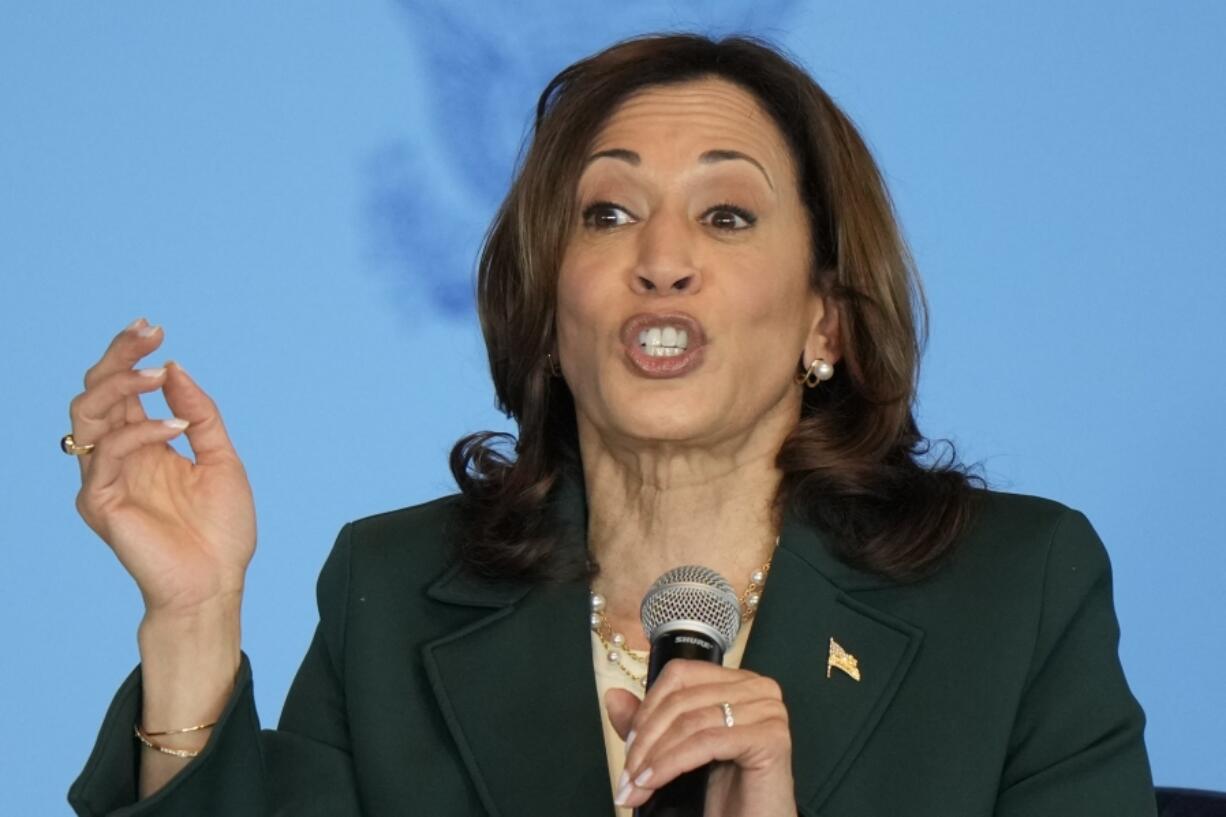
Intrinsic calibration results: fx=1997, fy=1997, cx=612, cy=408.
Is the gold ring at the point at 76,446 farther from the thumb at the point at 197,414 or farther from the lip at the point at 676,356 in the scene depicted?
the lip at the point at 676,356

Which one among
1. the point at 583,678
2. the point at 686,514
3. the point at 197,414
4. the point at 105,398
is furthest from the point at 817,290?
the point at 105,398

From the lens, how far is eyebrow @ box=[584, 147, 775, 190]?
2172 mm

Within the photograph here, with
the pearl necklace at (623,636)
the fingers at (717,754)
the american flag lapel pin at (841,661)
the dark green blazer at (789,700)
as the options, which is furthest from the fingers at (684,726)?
the pearl necklace at (623,636)

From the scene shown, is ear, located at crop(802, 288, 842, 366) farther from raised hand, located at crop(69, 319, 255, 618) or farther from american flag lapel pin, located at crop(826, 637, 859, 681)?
raised hand, located at crop(69, 319, 255, 618)

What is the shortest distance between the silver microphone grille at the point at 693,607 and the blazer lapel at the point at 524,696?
1.62ft

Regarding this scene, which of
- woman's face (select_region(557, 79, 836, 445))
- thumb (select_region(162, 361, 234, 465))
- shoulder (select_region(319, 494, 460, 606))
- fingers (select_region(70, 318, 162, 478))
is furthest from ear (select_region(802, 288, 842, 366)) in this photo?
fingers (select_region(70, 318, 162, 478))

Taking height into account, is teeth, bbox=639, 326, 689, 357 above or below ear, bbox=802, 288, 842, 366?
below

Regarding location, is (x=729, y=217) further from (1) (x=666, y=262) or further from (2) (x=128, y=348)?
(2) (x=128, y=348)

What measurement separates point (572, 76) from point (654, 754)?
1096 millimetres

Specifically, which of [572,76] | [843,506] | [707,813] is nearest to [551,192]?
[572,76]

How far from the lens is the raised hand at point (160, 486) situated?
182 cm

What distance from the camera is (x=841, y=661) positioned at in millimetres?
2055

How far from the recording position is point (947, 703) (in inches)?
79.4

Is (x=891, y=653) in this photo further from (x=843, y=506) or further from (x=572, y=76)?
(x=572, y=76)
